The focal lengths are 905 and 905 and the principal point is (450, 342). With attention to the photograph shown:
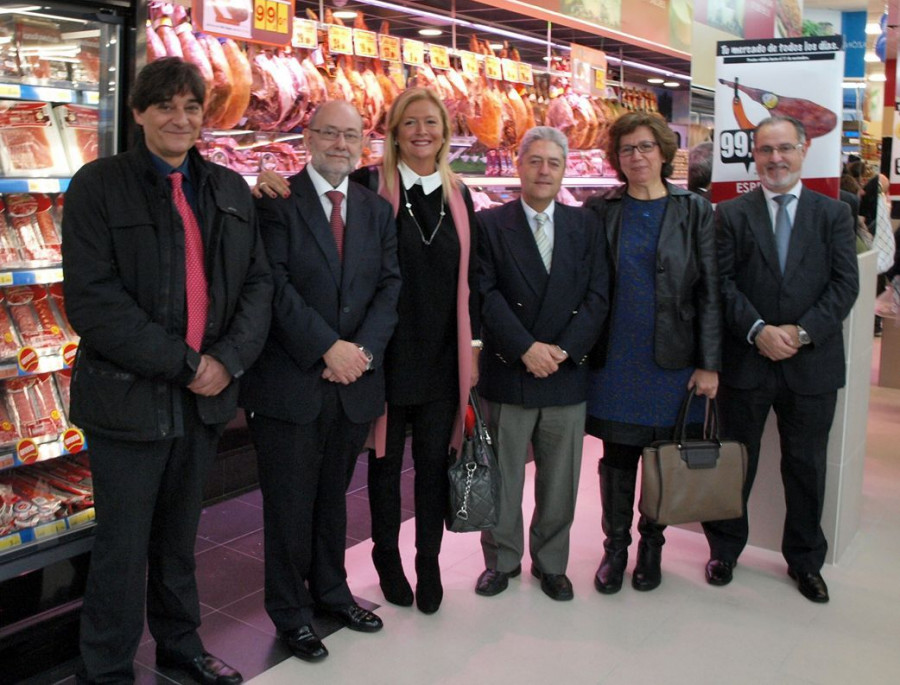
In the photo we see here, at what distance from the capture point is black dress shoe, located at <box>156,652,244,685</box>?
8.87 ft

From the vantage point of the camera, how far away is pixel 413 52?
5.08 metres

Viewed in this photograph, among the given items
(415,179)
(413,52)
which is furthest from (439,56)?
(415,179)

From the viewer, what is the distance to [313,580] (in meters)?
3.07

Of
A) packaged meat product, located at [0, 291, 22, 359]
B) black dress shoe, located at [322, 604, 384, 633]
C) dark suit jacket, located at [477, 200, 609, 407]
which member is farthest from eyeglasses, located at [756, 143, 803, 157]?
packaged meat product, located at [0, 291, 22, 359]

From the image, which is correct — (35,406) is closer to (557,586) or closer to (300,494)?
(300,494)

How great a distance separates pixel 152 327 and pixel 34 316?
73cm

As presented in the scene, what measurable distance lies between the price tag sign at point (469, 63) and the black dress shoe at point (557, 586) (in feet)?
10.5

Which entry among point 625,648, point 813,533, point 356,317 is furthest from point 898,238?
point 356,317

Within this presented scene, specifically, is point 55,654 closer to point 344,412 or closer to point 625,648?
point 344,412

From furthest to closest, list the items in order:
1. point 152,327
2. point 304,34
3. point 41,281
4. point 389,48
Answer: point 389,48, point 304,34, point 41,281, point 152,327

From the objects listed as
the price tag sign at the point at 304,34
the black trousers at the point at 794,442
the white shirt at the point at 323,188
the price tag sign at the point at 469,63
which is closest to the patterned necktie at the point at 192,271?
the white shirt at the point at 323,188

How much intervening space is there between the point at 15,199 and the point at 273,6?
1.68m

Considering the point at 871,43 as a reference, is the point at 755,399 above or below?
below

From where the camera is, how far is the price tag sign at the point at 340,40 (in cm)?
456
